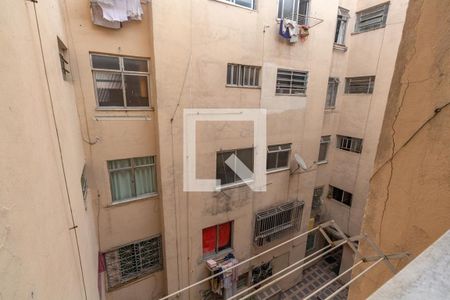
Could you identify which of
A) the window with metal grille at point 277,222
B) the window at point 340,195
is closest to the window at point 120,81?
the window with metal grille at point 277,222

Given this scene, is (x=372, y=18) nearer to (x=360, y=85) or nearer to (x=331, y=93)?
(x=360, y=85)

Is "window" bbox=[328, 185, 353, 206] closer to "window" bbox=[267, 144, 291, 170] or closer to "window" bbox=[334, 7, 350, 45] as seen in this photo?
"window" bbox=[267, 144, 291, 170]

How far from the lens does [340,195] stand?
30.6 feet

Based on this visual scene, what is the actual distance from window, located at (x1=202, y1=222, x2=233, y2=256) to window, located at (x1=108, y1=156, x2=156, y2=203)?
2.28m

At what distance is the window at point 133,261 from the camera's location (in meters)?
5.27

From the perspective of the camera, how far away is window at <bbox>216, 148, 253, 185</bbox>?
607 cm

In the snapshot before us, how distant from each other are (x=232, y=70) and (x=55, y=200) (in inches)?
189

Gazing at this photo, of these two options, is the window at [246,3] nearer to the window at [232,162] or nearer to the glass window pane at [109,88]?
the glass window pane at [109,88]

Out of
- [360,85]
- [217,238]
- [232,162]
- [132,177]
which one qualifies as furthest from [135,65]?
[360,85]

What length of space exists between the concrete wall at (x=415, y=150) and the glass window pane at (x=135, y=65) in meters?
4.56

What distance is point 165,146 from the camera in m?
5.05

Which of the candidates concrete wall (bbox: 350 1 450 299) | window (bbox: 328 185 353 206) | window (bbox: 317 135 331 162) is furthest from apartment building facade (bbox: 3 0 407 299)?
concrete wall (bbox: 350 1 450 299)

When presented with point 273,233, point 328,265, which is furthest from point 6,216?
point 328,265

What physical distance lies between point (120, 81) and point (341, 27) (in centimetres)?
827
